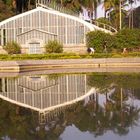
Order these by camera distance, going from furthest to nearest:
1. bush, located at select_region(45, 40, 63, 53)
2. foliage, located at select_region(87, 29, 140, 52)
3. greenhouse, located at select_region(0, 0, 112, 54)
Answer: greenhouse, located at select_region(0, 0, 112, 54) → foliage, located at select_region(87, 29, 140, 52) → bush, located at select_region(45, 40, 63, 53)

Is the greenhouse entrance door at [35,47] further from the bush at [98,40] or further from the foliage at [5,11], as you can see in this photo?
the foliage at [5,11]

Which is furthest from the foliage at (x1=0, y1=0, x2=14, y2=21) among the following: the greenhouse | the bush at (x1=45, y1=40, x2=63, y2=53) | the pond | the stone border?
the pond

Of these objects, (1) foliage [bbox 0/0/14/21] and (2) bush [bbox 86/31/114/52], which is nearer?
(2) bush [bbox 86/31/114/52]

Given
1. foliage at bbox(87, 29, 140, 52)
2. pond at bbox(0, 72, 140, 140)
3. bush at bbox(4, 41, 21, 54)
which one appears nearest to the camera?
pond at bbox(0, 72, 140, 140)

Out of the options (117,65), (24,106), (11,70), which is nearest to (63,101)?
Answer: (24,106)

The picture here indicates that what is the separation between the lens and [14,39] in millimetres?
44500

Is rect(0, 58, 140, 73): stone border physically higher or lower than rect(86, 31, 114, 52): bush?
lower

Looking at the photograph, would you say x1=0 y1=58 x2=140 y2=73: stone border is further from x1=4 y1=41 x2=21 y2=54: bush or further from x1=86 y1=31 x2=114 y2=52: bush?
x1=4 y1=41 x2=21 y2=54: bush

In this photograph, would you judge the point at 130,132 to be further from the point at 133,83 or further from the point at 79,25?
the point at 79,25

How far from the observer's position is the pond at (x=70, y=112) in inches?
355

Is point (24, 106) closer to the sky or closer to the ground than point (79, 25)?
closer to the ground

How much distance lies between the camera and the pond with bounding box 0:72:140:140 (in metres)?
9.02

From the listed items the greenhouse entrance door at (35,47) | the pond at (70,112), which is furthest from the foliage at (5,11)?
the pond at (70,112)

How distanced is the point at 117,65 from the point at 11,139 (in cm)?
2666
